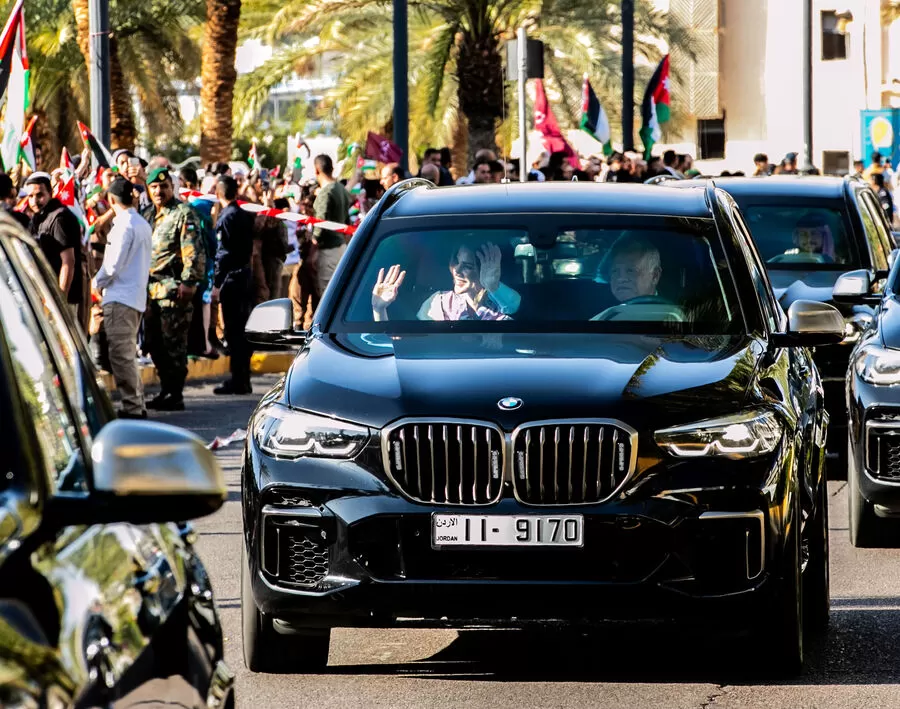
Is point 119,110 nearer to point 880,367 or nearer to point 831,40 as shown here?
point 831,40

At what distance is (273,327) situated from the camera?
7.33m

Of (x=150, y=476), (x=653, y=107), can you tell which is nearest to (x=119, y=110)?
(x=653, y=107)

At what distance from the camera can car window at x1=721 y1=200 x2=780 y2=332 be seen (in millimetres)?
7426

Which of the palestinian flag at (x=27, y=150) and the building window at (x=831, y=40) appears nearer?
the palestinian flag at (x=27, y=150)

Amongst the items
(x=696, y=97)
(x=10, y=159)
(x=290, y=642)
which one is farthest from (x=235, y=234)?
(x=696, y=97)

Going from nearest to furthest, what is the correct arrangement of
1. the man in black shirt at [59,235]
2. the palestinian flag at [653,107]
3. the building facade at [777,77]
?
the man in black shirt at [59,235], the palestinian flag at [653,107], the building facade at [777,77]

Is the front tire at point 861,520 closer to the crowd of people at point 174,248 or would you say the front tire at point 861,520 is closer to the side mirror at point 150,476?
the crowd of people at point 174,248

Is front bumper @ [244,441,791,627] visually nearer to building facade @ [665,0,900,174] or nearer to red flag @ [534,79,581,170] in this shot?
red flag @ [534,79,581,170]

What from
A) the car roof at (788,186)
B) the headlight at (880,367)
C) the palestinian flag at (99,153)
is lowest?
the headlight at (880,367)

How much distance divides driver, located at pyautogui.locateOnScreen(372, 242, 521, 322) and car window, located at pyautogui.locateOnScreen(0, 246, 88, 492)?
3.81 metres

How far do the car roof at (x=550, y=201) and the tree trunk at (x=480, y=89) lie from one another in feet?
93.1

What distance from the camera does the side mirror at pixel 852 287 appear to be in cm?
1044

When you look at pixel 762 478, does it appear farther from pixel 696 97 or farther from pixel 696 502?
pixel 696 97

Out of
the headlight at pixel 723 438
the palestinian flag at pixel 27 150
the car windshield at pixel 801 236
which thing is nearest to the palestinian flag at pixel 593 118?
the palestinian flag at pixel 27 150
